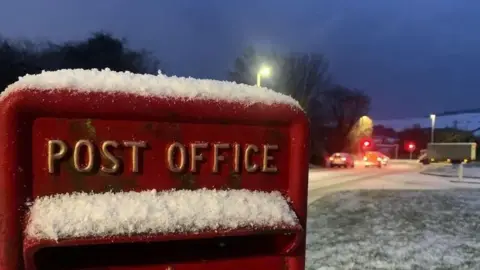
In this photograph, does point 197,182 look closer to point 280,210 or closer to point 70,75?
point 280,210

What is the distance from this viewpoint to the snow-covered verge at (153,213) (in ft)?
5.20

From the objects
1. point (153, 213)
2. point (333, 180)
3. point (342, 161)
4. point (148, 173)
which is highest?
point (148, 173)

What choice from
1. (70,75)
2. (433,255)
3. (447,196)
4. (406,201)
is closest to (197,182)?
(70,75)

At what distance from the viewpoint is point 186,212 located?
172 centimetres

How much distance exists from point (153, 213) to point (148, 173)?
0.15 metres

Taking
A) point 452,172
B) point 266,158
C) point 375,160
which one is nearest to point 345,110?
point 375,160

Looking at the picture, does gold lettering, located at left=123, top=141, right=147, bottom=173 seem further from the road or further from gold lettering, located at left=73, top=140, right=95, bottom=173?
the road

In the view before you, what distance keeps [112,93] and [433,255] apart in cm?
690

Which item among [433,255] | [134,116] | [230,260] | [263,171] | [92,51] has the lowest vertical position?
[433,255]

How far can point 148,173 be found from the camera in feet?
5.80

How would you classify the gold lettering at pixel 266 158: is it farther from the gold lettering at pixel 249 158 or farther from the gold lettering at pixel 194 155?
the gold lettering at pixel 194 155

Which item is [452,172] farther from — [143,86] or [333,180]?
[143,86]

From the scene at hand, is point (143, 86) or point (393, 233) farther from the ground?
point (143, 86)

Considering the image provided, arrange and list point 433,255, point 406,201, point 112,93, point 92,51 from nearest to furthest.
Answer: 1. point 112,93
2. point 433,255
3. point 406,201
4. point 92,51
